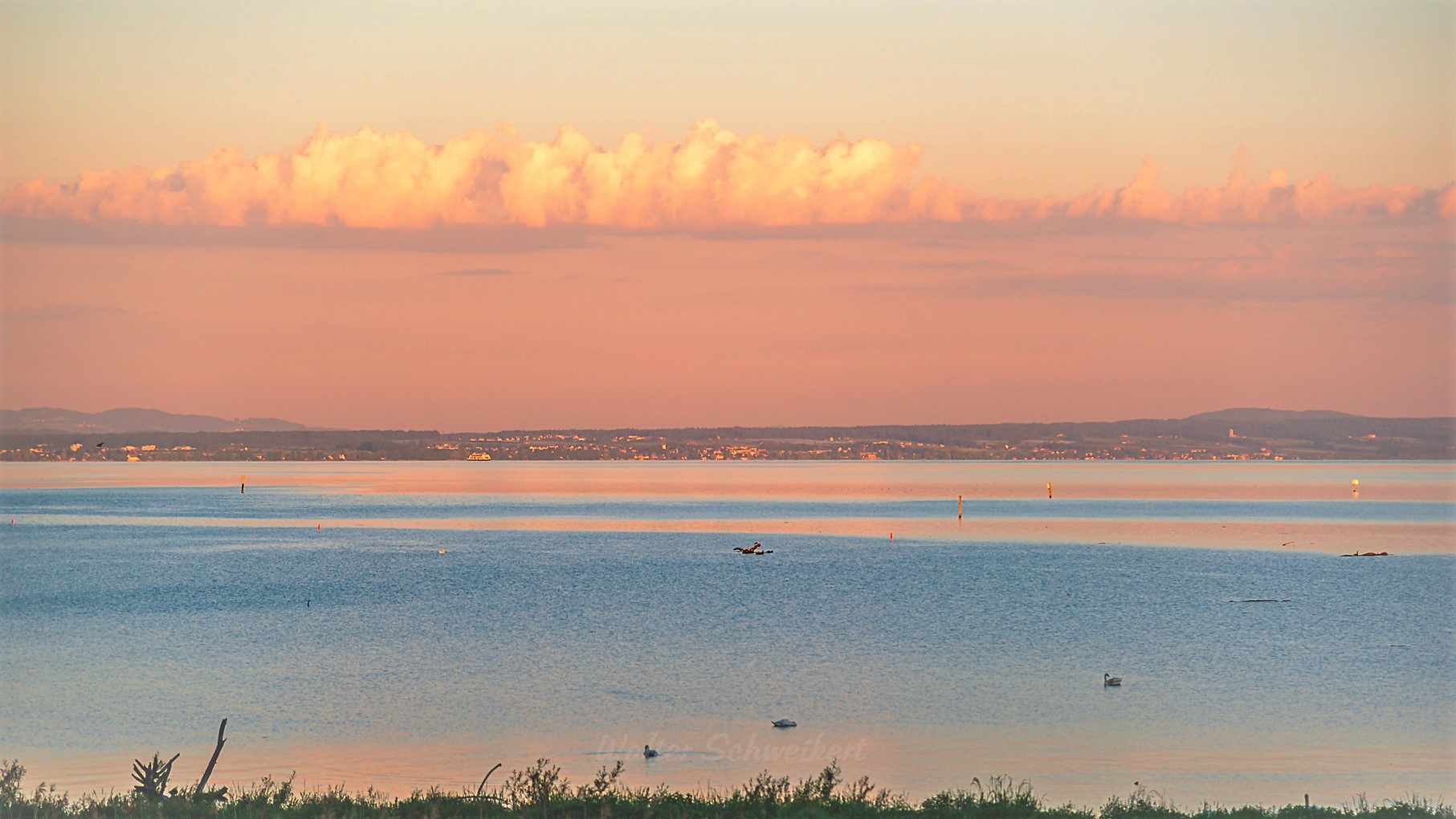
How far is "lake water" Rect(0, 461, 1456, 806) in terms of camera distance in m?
29.6

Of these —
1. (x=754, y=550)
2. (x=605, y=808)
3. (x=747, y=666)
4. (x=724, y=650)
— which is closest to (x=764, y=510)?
(x=754, y=550)

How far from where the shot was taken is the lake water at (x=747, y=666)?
2958 cm

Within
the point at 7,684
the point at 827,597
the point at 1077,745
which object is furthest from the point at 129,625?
the point at 1077,745

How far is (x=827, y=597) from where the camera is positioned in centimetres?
6481

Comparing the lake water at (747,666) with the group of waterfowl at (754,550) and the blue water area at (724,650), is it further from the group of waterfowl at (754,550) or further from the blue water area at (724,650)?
the group of waterfowl at (754,550)

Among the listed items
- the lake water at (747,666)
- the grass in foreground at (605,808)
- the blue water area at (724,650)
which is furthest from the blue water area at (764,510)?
the grass in foreground at (605,808)

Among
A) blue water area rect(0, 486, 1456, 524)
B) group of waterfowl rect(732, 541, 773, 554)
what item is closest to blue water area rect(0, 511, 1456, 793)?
group of waterfowl rect(732, 541, 773, 554)

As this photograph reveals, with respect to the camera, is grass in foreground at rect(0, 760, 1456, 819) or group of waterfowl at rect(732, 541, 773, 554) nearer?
grass in foreground at rect(0, 760, 1456, 819)

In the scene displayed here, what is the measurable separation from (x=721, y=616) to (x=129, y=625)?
80.2ft

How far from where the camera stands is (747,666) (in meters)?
42.3

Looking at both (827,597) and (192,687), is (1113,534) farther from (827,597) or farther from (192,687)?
(192,687)

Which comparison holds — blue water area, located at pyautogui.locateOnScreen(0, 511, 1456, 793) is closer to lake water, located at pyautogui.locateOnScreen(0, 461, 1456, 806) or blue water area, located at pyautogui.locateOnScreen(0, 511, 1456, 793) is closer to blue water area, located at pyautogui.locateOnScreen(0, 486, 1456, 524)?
lake water, located at pyautogui.locateOnScreen(0, 461, 1456, 806)

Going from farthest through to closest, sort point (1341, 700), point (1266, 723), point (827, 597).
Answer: point (827, 597) → point (1341, 700) → point (1266, 723)

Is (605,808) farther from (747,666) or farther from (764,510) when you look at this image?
(764,510)
